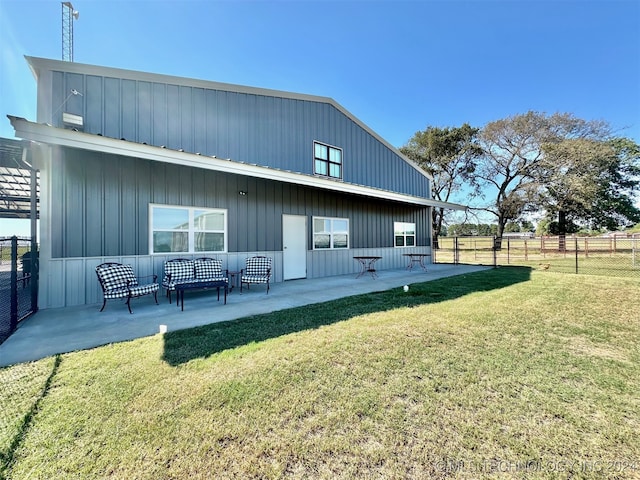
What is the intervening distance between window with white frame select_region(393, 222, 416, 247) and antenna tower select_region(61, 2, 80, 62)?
1303 cm

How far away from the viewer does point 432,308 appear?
513 centimetres

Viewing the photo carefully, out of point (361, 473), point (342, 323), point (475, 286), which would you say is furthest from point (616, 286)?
point (361, 473)

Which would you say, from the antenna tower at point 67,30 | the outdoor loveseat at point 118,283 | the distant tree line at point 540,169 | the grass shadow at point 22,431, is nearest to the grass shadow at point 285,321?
the grass shadow at point 22,431

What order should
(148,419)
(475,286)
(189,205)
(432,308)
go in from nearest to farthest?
(148,419), (432,308), (189,205), (475,286)

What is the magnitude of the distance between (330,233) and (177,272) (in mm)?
5217

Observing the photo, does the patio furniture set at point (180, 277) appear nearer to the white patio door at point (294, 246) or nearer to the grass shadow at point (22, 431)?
the white patio door at point (294, 246)

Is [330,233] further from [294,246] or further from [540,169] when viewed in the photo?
[540,169]

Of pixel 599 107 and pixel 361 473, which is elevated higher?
pixel 599 107

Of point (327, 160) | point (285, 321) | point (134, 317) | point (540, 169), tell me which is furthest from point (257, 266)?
point (540, 169)

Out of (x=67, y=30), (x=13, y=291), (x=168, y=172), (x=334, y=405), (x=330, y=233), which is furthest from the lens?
(x=330, y=233)

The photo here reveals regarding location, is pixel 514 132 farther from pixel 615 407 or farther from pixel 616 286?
pixel 615 407

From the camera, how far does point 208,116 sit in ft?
24.4

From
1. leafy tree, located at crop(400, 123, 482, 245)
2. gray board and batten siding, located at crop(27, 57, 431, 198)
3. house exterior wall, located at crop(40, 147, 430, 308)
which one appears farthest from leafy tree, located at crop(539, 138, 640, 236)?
house exterior wall, located at crop(40, 147, 430, 308)

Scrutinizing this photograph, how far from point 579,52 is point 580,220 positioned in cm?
1662
